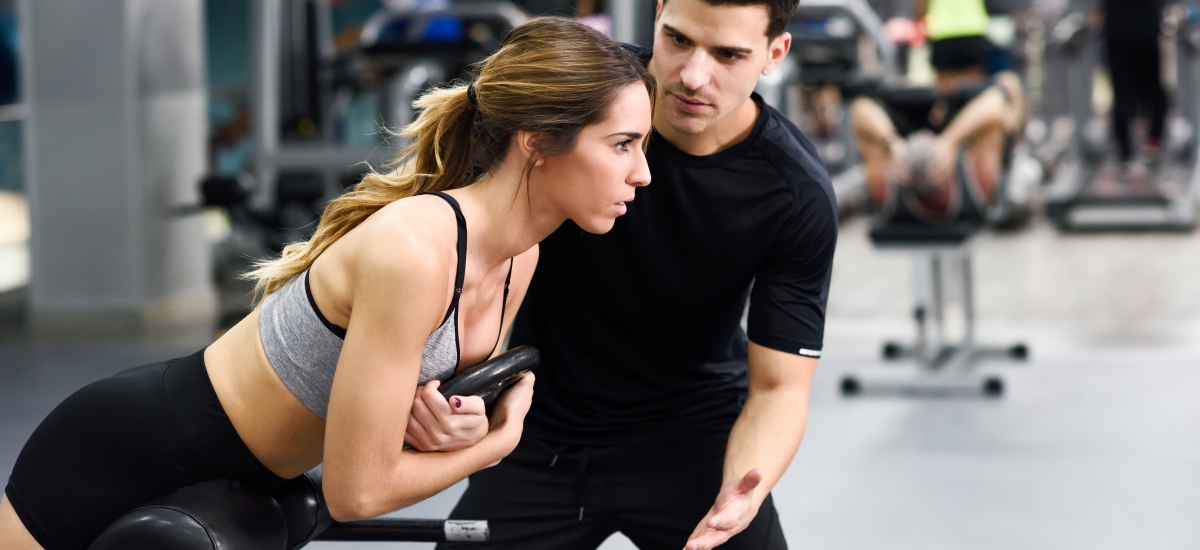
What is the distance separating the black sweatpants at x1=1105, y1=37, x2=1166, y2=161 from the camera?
6914mm

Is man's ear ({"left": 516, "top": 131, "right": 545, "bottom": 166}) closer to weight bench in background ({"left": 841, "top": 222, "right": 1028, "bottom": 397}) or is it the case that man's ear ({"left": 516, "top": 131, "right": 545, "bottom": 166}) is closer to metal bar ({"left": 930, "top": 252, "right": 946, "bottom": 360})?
weight bench in background ({"left": 841, "top": 222, "right": 1028, "bottom": 397})

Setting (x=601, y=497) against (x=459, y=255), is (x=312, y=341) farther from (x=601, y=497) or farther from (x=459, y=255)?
(x=601, y=497)

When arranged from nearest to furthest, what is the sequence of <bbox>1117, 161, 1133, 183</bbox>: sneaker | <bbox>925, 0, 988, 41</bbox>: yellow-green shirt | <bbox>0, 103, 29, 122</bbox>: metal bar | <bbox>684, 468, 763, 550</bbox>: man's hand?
<bbox>684, 468, 763, 550</bbox>: man's hand → <bbox>0, 103, 29, 122</bbox>: metal bar → <bbox>925, 0, 988, 41</bbox>: yellow-green shirt → <bbox>1117, 161, 1133, 183</bbox>: sneaker

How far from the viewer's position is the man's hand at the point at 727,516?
1.47 m

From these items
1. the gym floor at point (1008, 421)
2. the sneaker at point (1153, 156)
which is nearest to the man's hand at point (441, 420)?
the gym floor at point (1008, 421)

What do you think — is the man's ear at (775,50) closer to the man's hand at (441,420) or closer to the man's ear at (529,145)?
the man's ear at (529,145)

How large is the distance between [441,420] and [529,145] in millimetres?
337

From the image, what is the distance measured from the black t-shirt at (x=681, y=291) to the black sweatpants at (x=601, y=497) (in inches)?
1.2

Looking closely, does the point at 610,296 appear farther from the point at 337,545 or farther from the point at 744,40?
the point at 337,545

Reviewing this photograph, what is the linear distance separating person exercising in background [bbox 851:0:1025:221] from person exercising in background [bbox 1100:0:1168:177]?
80.0 inches

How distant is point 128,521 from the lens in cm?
127

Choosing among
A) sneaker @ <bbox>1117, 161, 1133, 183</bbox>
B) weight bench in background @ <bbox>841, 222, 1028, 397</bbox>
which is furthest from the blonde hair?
sneaker @ <bbox>1117, 161, 1133, 183</bbox>

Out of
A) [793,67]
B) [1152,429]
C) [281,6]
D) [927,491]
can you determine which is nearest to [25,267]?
[281,6]

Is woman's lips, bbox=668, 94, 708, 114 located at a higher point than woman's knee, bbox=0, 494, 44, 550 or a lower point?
higher
